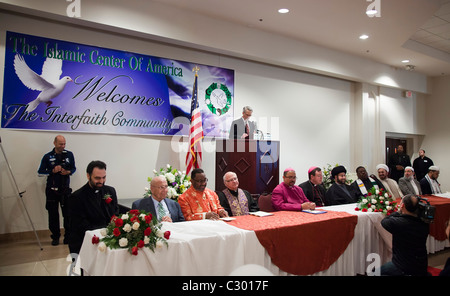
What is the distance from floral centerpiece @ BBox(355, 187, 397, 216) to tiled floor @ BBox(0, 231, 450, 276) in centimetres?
129

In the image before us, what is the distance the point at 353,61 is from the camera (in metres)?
9.56

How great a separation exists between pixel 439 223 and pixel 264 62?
4.93 meters

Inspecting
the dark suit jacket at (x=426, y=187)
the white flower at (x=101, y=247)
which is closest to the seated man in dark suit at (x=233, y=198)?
the white flower at (x=101, y=247)

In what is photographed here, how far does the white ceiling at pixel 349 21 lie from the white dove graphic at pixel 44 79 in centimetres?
223

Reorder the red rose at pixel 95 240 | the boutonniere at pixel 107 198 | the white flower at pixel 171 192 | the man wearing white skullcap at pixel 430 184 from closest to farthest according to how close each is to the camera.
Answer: the red rose at pixel 95 240 → the boutonniere at pixel 107 198 → the white flower at pixel 171 192 → the man wearing white skullcap at pixel 430 184

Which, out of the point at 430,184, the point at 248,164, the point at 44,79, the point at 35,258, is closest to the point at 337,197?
the point at 248,164

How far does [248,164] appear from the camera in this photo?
5484mm

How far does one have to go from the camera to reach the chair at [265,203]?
4973 mm

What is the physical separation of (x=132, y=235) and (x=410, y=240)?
2570 mm

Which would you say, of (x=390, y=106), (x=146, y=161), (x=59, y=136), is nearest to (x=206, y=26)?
(x=146, y=161)

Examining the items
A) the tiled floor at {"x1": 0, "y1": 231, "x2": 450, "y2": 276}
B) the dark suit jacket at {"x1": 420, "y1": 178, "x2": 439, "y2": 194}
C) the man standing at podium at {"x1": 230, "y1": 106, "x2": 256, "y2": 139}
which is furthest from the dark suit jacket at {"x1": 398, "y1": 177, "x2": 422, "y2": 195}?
the man standing at podium at {"x1": 230, "y1": 106, "x2": 256, "y2": 139}

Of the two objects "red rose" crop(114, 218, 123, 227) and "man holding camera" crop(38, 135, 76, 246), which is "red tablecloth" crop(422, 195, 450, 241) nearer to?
"red rose" crop(114, 218, 123, 227)

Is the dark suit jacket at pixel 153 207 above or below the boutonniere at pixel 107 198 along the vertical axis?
below

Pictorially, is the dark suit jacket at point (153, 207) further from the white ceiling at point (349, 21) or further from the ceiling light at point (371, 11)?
the ceiling light at point (371, 11)
